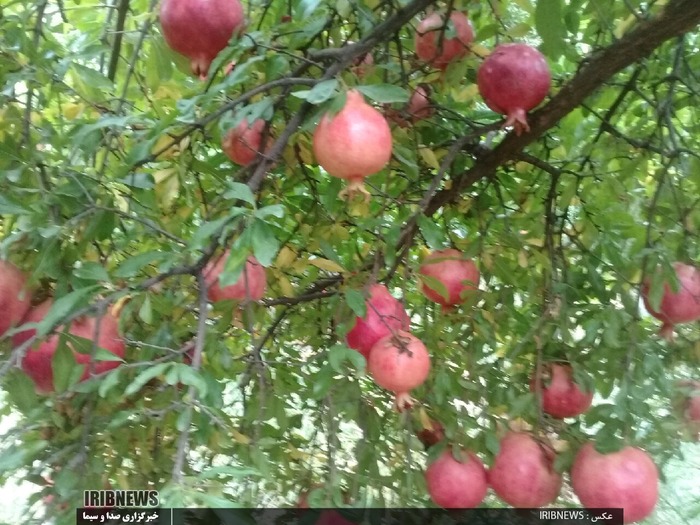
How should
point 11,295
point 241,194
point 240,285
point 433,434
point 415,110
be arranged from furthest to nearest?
point 433,434, point 415,110, point 240,285, point 11,295, point 241,194

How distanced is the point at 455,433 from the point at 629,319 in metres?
0.33

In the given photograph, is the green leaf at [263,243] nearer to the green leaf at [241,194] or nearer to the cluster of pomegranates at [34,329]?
the green leaf at [241,194]

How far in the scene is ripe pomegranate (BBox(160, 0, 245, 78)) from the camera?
2.45 feet

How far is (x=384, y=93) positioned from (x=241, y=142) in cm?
24

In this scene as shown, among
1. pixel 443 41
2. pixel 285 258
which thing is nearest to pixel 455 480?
pixel 285 258

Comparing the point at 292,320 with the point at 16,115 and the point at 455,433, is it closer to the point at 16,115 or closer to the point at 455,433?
the point at 455,433

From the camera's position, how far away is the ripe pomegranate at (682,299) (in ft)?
3.16

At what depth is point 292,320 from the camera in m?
1.20

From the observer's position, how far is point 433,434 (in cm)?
111

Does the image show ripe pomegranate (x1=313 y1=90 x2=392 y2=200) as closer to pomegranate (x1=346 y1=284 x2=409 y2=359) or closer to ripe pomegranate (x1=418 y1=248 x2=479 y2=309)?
pomegranate (x1=346 y1=284 x2=409 y2=359)

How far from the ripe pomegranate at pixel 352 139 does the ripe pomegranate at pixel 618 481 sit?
20.2 inches

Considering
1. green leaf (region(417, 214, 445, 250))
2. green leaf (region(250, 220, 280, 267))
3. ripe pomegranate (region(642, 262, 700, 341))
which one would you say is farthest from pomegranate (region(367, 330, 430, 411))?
ripe pomegranate (region(642, 262, 700, 341))

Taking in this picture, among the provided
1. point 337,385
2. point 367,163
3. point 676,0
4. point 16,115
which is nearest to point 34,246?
point 16,115

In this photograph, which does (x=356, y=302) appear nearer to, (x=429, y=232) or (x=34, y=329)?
(x=429, y=232)
